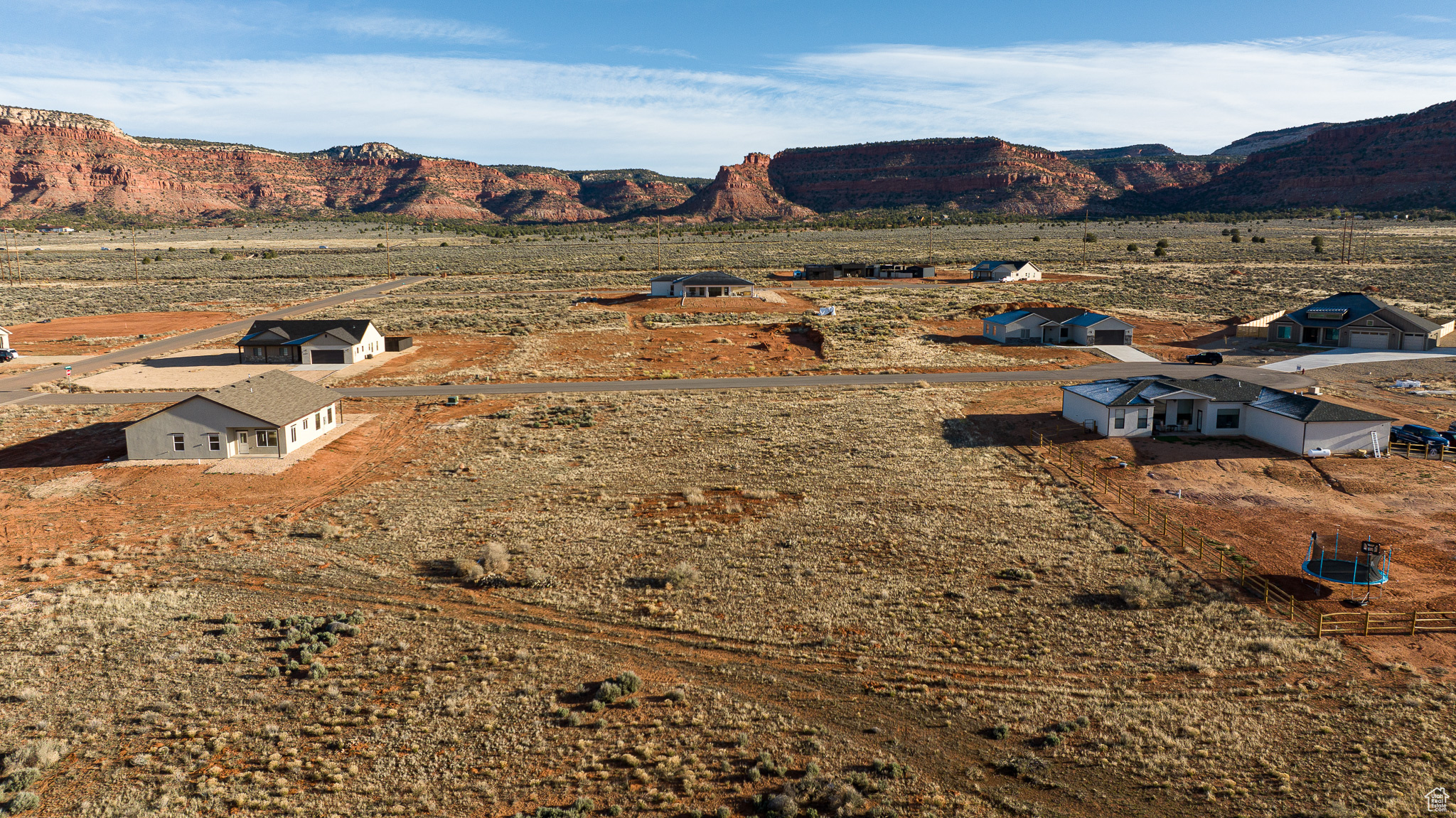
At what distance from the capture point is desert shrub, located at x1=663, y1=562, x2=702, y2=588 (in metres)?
24.8

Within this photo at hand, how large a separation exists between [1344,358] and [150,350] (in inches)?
3749

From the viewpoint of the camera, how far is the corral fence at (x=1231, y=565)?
21.5m

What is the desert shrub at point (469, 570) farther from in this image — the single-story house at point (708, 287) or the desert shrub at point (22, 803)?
the single-story house at point (708, 287)

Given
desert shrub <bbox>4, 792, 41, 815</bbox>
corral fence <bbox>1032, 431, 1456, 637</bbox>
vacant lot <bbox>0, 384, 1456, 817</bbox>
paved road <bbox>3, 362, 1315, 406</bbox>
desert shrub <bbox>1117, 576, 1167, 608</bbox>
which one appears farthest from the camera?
paved road <bbox>3, 362, 1315, 406</bbox>

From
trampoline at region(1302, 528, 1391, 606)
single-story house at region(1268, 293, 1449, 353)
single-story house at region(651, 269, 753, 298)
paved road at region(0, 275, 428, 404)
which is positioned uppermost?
Result: single-story house at region(651, 269, 753, 298)

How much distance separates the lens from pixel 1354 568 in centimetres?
2352

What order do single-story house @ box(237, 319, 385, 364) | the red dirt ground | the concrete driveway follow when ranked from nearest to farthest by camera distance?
the concrete driveway < single-story house @ box(237, 319, 385, 364) < the red dirt ground

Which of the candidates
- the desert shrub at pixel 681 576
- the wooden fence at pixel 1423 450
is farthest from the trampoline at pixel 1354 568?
the desert shrub at pixel 681 576

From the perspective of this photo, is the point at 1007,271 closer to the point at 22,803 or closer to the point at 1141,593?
the point at 1141,593

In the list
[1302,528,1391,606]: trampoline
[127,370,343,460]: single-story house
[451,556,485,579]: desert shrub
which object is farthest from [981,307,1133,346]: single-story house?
[451,556,485,579]: desert shrub

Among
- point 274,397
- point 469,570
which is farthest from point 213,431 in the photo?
point 469,570

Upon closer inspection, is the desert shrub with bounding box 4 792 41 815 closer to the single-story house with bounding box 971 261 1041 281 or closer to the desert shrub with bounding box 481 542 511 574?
the desert shrub with bounding box 481 542 511 574

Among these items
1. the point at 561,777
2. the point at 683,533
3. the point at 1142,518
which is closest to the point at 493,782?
the point at 561,777

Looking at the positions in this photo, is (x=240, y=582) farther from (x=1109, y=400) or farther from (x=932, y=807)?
(x=1109, y=400)
